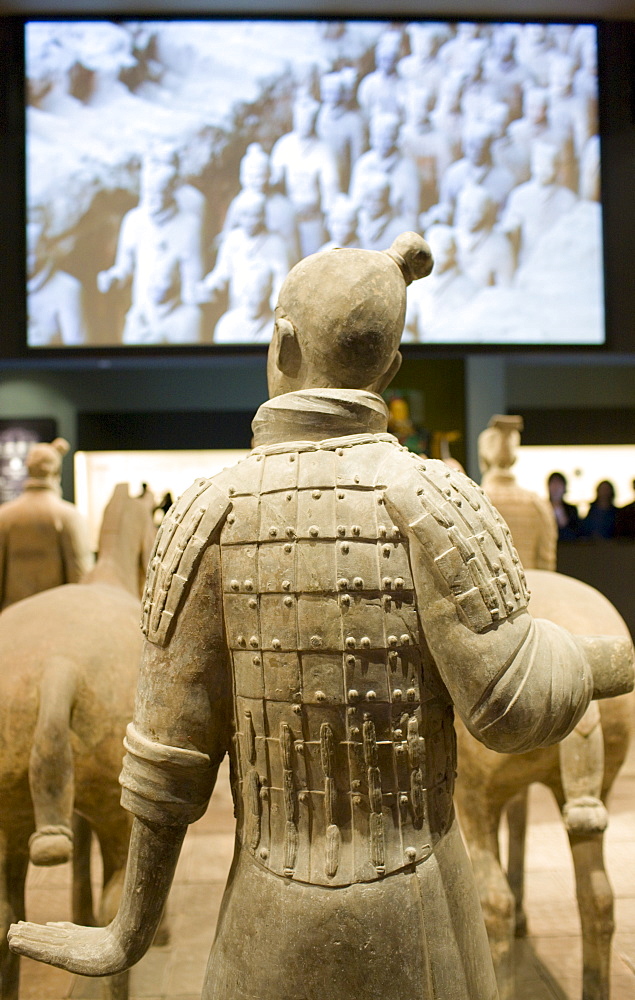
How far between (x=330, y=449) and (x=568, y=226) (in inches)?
214

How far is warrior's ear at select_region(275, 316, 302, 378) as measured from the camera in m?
1.70

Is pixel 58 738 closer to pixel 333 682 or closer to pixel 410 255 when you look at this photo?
pixel 333 682

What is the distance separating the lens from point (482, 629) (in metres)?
1.48

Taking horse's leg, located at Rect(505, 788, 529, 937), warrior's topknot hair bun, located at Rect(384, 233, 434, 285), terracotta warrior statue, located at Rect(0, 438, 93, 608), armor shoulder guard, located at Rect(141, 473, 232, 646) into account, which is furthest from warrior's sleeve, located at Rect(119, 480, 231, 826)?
terracotta warrior statue, located at Rect(0, 438, 93, 608)

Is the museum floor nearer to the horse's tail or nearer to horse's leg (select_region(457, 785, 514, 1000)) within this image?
horse's leg (select_region(457, 785, 514, 1000))

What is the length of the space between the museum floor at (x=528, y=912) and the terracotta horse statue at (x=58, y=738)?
29.5 inches

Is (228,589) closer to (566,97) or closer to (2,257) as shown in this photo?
(2,257)

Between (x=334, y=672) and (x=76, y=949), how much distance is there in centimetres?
73

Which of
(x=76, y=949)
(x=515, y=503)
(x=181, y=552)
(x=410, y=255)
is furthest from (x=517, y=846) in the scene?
(x=410, y=255)

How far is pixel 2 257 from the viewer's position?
6289 millimetres

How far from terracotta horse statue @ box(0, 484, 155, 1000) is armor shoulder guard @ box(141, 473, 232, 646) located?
101 cm

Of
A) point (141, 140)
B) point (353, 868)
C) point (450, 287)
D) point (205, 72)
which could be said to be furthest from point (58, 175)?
point (353, 868)

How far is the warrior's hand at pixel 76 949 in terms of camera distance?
1.68 metres

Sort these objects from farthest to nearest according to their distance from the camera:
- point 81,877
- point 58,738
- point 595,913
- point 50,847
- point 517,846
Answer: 1. point 517,846
2. point 81,877
3. point 595,913
4. point 58,738
5. point 50,847
